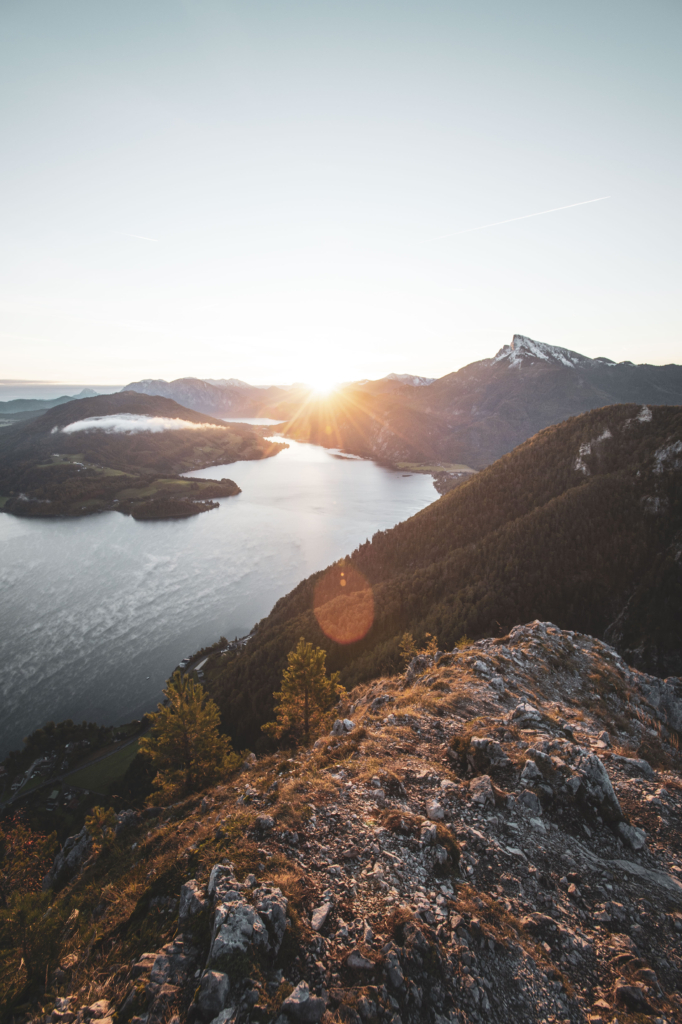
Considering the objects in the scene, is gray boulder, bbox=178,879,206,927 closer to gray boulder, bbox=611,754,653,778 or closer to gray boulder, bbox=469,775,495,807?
gray boulder, bbox=469,775,495,807

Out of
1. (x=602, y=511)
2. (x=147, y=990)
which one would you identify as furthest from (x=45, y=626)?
(x=602, y=511)

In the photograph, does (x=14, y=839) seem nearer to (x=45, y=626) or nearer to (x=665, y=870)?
(x=665, y=870)

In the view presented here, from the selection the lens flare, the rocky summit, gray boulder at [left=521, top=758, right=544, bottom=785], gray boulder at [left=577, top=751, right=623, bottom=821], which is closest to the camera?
the rocky summit

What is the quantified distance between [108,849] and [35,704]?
76.3 m

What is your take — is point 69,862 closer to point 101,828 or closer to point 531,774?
point 101,828

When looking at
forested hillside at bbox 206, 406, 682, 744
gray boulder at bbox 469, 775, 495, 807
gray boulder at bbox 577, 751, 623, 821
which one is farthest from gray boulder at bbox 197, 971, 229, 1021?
forested hillside at bbox 206, 406, 682, 744

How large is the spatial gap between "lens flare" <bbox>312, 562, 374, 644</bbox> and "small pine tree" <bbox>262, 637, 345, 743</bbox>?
45.4 meters

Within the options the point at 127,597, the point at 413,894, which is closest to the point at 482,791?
the point at 413,894

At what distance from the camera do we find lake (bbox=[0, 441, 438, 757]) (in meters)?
81.4

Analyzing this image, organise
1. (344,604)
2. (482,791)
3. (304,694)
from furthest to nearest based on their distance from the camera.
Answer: (344,604)
(304,694)
(482,791)

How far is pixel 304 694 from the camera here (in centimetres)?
3077

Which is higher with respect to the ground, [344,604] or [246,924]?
[246,924]

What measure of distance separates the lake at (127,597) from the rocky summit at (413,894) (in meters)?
78.9

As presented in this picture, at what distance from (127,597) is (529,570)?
372ft
